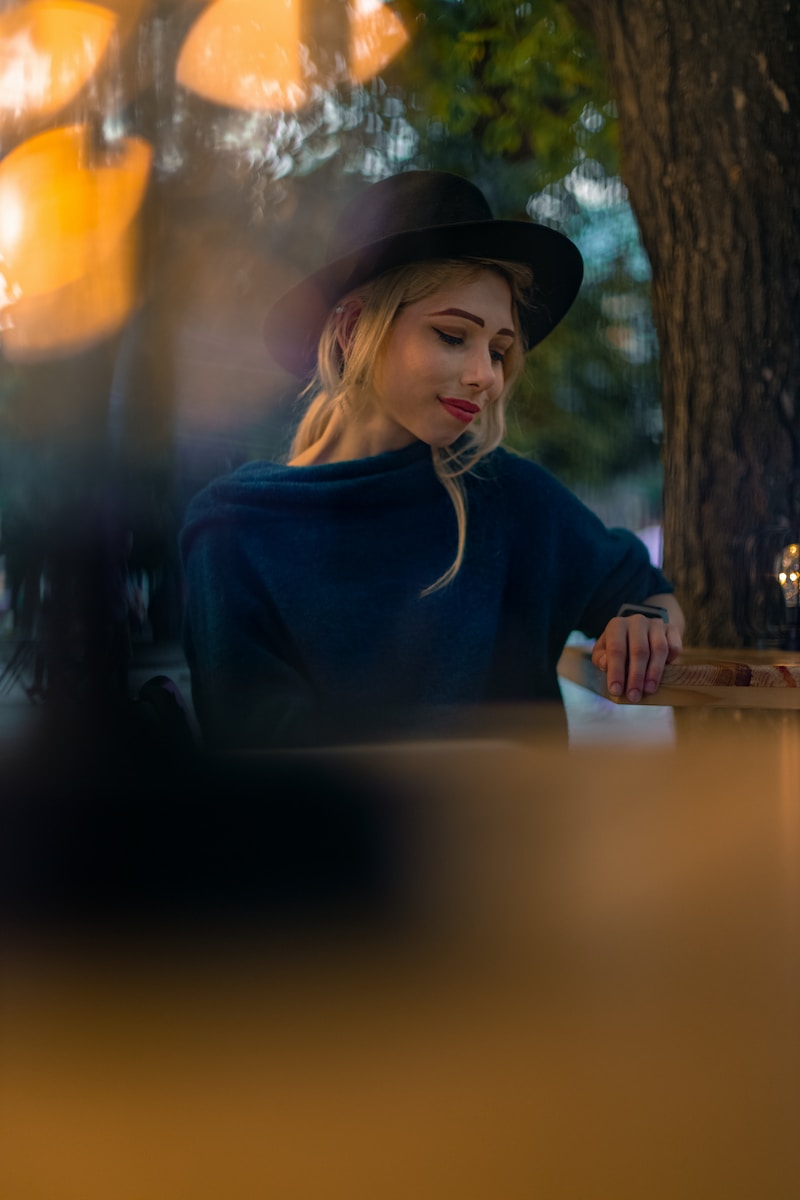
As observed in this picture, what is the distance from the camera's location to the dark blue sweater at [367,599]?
2.85 feet

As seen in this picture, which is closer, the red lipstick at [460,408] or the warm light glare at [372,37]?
the red lipstick at [460,408]

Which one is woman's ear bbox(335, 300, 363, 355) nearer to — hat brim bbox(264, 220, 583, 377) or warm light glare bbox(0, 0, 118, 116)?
hat brim bbox(264, 220, 583, 377)

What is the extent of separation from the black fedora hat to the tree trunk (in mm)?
182

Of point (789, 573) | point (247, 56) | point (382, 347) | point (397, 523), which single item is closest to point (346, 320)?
point (382, 347)

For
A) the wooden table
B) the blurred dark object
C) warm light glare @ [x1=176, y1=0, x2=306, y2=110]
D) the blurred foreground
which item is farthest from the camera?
the blurred dark object

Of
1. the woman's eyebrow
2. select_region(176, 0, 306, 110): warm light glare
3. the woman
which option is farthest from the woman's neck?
select_region(176, 0, 306, 110): warm light glare

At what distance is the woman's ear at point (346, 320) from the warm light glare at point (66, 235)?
187 millimetres

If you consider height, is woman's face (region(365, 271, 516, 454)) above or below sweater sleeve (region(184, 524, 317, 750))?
above

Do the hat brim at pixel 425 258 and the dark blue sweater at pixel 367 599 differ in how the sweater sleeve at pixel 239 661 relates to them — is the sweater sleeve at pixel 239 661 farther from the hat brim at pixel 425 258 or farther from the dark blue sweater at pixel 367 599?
the hat brim at pixel 425 258

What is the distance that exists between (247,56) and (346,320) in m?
0.29

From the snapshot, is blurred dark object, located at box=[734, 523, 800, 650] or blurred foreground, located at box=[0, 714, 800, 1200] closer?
blurred foreground, located at box=[0, 714, 800, 1200]

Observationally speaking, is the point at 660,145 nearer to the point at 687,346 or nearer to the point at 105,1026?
the point at 687,346

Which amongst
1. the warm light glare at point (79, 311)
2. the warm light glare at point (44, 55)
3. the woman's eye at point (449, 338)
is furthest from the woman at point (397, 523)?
the warm light glare at point (44, 55)

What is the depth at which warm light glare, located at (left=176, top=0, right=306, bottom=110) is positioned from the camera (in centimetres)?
94
